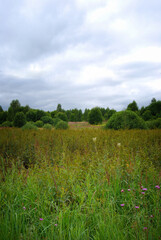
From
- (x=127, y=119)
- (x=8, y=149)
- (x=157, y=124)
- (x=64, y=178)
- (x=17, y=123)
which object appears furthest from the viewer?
(x=17, y=123)

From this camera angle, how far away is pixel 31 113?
2591 cm

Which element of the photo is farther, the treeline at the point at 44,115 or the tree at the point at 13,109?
the tree at the point at 13,109

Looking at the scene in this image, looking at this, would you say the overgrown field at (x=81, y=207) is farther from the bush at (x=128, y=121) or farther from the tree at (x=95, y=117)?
the tree at (x=95, y=117)

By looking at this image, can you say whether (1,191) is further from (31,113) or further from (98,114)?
(98,114)

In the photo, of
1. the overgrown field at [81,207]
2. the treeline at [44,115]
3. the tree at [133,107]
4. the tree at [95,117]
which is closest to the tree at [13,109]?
the treeline at [44,115]

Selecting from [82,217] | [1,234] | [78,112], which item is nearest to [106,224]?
[82,217]

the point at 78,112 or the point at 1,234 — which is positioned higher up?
the point at 78,112

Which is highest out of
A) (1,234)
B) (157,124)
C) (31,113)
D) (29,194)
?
(31,113)

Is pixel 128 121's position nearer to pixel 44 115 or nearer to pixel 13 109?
pixel 44 115

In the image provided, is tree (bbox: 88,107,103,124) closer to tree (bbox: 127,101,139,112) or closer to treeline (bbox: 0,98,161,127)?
treeline (bbox: 0,98,161,127)

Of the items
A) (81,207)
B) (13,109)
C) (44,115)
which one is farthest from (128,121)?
(13,109)

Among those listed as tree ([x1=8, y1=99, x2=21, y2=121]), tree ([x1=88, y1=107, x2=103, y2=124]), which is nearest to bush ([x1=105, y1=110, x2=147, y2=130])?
tree ([x1=88, y1=107, x2=103, y2=124])

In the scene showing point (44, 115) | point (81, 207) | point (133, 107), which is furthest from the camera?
point (44, 115)

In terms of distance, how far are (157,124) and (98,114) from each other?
69.4 ft
